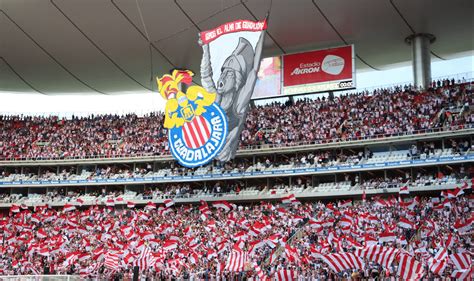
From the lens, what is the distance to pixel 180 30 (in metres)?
49.7

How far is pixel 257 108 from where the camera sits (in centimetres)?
5538

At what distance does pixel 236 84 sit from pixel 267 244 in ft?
48.1

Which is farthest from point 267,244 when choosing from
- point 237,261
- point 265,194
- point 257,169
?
point 257,169

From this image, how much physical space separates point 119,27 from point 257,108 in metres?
14.8

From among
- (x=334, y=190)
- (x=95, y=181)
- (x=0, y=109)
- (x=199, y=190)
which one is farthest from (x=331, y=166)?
(x=0, y=109)

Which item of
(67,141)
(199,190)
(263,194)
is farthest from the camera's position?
(67,141)

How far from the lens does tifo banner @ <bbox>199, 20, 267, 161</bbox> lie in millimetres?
21953

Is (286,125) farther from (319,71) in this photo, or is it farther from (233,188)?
(233,188)

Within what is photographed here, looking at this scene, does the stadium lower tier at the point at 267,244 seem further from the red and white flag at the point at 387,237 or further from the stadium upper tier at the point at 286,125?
the stadium upper tier at the point at 286,125

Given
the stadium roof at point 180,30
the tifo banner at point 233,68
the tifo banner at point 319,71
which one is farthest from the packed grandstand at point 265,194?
the tifo banner at point 233,68

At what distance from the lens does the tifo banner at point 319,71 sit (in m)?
48.8

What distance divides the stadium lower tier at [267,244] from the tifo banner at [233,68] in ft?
19.9

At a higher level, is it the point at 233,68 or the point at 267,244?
the point at 233,68

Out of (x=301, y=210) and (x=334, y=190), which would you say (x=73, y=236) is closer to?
(x=301, y=210)
